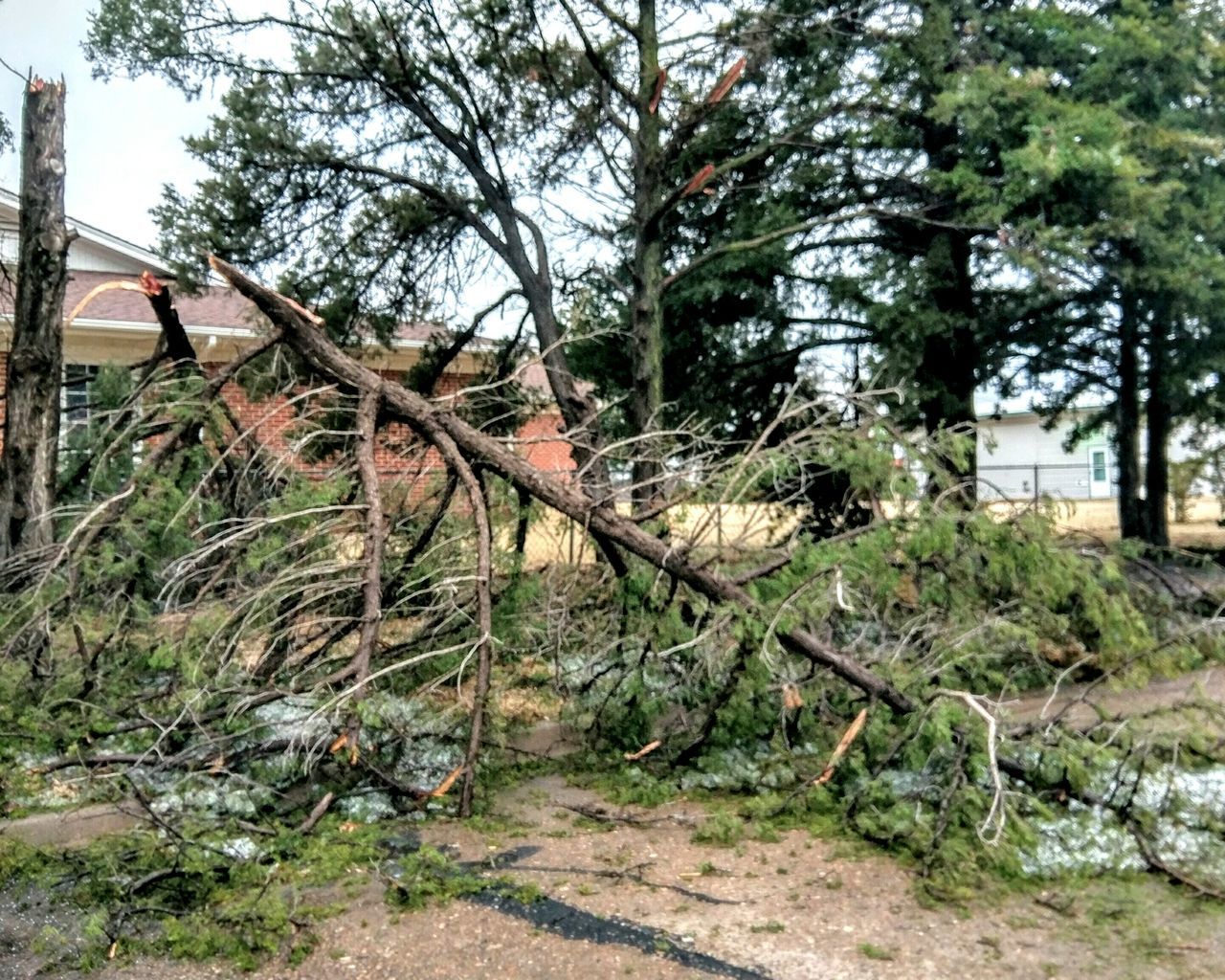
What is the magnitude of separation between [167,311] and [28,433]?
243 cm

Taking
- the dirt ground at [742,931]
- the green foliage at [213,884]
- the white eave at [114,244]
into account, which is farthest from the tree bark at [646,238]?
the white eave at [114,244]

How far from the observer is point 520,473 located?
582cm

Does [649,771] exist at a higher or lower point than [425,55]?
lower

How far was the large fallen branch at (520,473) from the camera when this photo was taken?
5.28m

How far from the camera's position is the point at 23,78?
8.93 m

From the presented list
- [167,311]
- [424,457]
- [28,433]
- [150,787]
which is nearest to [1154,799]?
[424,457]

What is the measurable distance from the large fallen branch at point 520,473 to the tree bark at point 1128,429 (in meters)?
9.39

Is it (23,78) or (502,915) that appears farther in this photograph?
(23,78)

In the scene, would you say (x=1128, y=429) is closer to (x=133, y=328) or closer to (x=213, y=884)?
(x=133, y=328)

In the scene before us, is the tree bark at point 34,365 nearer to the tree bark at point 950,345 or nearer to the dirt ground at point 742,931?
the dirt ground at point 742,931

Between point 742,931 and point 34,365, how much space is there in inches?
273

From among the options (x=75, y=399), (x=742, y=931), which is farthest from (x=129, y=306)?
(x=742, y=931)

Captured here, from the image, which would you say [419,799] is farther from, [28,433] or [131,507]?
[28,433]

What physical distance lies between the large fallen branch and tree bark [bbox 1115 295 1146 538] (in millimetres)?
9390
